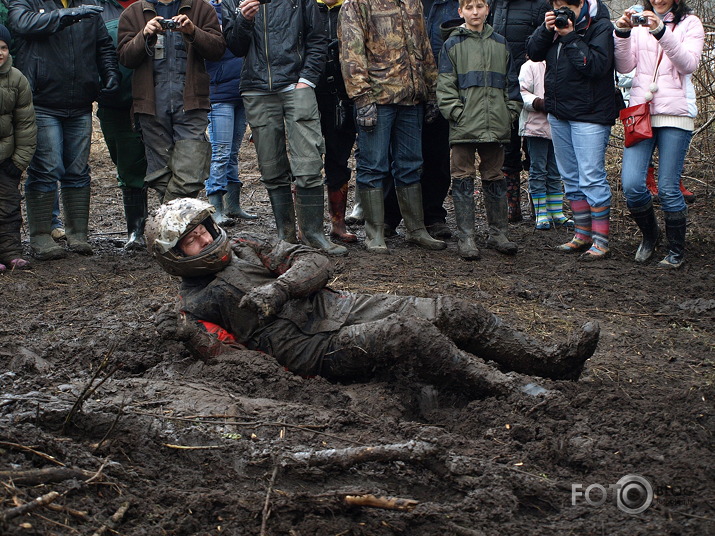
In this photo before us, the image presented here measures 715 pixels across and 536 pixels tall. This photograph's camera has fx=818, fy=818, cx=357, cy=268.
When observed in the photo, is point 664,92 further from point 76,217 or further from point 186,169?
point 76,217

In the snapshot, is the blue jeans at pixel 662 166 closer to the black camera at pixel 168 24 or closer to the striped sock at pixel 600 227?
the striped sock at pixel 600 227

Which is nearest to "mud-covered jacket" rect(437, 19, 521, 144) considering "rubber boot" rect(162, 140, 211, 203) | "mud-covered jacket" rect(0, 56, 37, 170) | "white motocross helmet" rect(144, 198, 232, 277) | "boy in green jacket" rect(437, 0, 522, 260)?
"boy in green jacket" rect(437, 0, 522, 260)

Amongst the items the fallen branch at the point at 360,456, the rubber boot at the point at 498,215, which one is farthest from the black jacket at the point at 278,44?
the fallen branch at the point at 360,456

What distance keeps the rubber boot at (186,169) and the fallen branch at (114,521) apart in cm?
483

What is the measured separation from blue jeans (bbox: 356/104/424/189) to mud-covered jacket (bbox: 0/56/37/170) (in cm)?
316

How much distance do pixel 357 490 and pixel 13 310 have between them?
4432 mm

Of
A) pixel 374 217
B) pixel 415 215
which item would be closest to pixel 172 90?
pixel 374 217

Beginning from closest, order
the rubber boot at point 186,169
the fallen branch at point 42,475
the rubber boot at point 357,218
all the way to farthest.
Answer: the fallen branch at point 42,475, the rubber boot at point 186,169, the rubber boot at point 357,218

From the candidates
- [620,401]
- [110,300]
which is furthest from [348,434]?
[110,300]

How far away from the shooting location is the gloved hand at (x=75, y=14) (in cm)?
771

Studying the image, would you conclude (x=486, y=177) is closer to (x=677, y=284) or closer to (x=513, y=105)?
(x=513, y=105)

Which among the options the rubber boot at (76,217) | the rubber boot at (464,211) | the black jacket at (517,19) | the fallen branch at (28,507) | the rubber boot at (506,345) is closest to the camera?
the fallen branch at (28,507)

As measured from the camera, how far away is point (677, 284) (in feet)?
24.1

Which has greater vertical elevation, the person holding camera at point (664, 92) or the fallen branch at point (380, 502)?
the person holding camera at point (664, 92)
